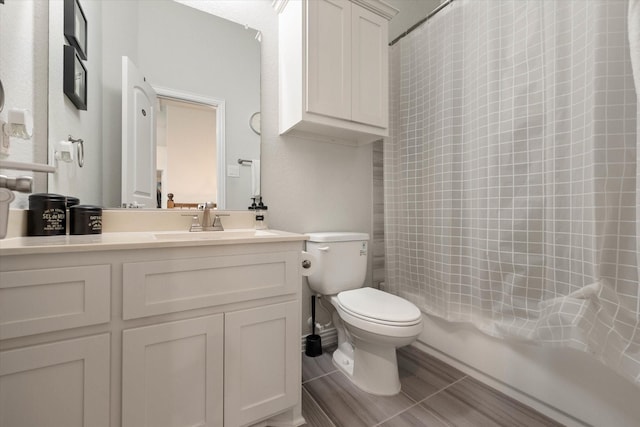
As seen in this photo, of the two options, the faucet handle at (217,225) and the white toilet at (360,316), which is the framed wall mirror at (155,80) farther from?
the white toilet at (360,316)

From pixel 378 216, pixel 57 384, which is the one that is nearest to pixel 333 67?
pixel 378 216

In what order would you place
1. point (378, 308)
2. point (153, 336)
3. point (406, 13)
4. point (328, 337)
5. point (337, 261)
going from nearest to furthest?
point (153, 336) < point (378, 308) < point (337, 261) < point (328, 337) < point (406, 13)

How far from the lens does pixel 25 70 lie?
971 millimetres

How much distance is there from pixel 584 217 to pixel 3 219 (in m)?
1.72

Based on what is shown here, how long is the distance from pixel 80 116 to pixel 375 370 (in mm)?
1817

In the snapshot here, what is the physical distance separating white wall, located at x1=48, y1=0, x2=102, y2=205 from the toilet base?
1463mm

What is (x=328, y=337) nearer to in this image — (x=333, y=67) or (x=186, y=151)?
(x=186, y=151)

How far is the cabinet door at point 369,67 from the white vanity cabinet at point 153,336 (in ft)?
3.20

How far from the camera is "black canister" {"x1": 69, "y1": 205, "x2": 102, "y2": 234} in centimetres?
101

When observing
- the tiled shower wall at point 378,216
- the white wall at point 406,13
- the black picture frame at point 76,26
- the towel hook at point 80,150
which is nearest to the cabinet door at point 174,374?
the towel hook at point 80,150

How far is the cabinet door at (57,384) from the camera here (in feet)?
2.26

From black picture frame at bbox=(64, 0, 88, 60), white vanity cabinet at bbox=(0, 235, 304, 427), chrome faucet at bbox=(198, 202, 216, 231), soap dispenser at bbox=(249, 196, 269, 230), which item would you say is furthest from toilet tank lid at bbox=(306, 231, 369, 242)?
black picture frame at bbox=(64, 0, 88, 60)

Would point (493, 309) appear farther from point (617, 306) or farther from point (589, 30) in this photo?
point (589, 30)

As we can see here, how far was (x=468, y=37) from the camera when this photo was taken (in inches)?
56.2
